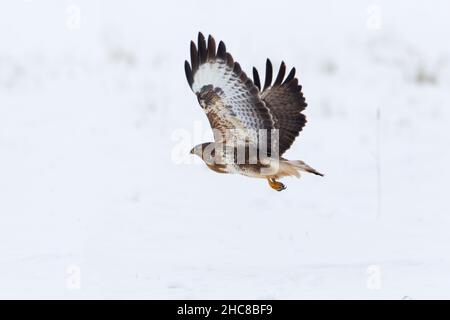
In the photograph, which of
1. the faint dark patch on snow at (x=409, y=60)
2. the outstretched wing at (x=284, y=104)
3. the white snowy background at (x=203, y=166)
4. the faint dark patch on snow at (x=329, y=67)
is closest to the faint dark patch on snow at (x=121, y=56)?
the white snowy background at (x=203, y=166)

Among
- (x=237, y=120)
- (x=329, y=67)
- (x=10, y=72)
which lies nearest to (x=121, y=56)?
(x=10, y=72)

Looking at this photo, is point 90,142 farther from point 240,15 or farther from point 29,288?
point 240,15

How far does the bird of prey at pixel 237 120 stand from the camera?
21.5ft

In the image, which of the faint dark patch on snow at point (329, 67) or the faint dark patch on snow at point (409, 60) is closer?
the faint dark patch on snow at point (409, 60)

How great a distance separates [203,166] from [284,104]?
133 inches

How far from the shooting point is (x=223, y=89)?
21.5 ft

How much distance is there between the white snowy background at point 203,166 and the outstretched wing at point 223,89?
3.99 ft

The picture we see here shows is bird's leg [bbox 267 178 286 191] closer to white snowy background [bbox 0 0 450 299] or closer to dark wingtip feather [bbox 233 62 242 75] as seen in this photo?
white snowy background [bbox 0 0 450 299]

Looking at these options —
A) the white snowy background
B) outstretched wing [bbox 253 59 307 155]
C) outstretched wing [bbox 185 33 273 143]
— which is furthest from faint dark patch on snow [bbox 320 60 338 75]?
outstretched wing [bbox 185 33 273 143]

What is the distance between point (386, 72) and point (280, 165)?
7.93 m

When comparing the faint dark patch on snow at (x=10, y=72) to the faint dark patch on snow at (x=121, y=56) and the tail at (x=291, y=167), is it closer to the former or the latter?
the faint dark patch on snow at (x=121, y=56)

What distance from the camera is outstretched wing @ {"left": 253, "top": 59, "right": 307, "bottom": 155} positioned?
7.00 meters

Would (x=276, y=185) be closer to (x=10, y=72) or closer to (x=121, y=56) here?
(x=10, y=72)

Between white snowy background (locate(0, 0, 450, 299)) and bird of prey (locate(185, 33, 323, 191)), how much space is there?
34.6 inches
